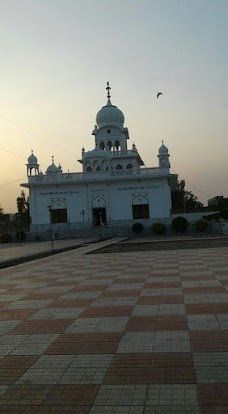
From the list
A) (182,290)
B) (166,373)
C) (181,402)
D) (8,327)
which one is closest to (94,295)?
(182,290)

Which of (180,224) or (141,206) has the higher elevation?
(141,206)

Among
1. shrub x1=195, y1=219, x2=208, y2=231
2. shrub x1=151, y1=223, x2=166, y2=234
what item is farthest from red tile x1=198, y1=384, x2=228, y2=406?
shrub x1=195, y1=219, x2=208, y2=231

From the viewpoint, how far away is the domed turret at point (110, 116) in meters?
46.2

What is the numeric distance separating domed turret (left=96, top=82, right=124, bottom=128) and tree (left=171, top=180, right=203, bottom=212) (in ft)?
64.9

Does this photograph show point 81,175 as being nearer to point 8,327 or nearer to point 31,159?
point 31,159

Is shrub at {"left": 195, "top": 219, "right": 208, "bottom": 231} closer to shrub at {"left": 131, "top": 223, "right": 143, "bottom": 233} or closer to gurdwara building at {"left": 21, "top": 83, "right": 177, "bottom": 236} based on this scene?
gurdwara building at {"left": 21, "top": 83, "right": 177, "bottom": 236}

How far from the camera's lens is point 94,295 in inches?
301

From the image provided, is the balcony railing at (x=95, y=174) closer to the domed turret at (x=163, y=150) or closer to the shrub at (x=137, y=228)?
the domed turret at (x=163, y=150)

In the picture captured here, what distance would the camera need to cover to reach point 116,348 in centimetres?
450

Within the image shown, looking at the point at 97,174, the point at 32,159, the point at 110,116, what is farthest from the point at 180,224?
the point at 110,116

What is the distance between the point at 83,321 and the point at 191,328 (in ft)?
4.88

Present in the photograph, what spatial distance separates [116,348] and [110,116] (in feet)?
143

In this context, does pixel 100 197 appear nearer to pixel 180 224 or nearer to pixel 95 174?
pixel 95 174

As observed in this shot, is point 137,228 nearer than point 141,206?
Yes
